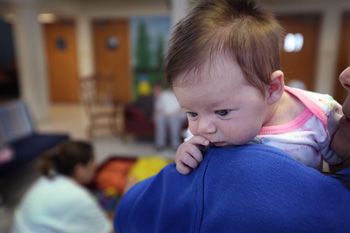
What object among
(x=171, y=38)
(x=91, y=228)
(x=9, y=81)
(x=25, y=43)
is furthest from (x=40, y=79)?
(x=171, y=38)

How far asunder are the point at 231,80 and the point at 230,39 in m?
0.07

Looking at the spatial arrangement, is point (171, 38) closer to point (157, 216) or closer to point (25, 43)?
point (157, 216)

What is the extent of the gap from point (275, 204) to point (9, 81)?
41.4 feet

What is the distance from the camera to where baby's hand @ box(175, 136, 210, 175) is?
535mm

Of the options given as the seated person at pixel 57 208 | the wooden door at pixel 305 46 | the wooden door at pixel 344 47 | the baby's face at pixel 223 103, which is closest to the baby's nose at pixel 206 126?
the baby's face at pixel 223 103

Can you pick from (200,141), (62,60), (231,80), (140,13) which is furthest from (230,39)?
(62,60)

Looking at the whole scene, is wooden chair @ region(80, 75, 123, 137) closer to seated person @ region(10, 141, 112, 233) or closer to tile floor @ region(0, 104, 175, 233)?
tile floor @ region(0, 104, 175, 233)

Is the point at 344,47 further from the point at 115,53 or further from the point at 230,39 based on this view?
the point at 230,39

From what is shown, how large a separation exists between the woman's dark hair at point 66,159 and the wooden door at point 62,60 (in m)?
7.98

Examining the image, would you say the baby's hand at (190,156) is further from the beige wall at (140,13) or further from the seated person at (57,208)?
the beige wall at (140,13)

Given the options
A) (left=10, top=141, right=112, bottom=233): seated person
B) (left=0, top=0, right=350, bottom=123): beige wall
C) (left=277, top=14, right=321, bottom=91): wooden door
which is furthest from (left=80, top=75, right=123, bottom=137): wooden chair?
(left=277, top=14, right=321, bottom=91): wooden door

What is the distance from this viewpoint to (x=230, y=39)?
51 centimetres

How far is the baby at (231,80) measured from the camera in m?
0.51

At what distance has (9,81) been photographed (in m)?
11.1
